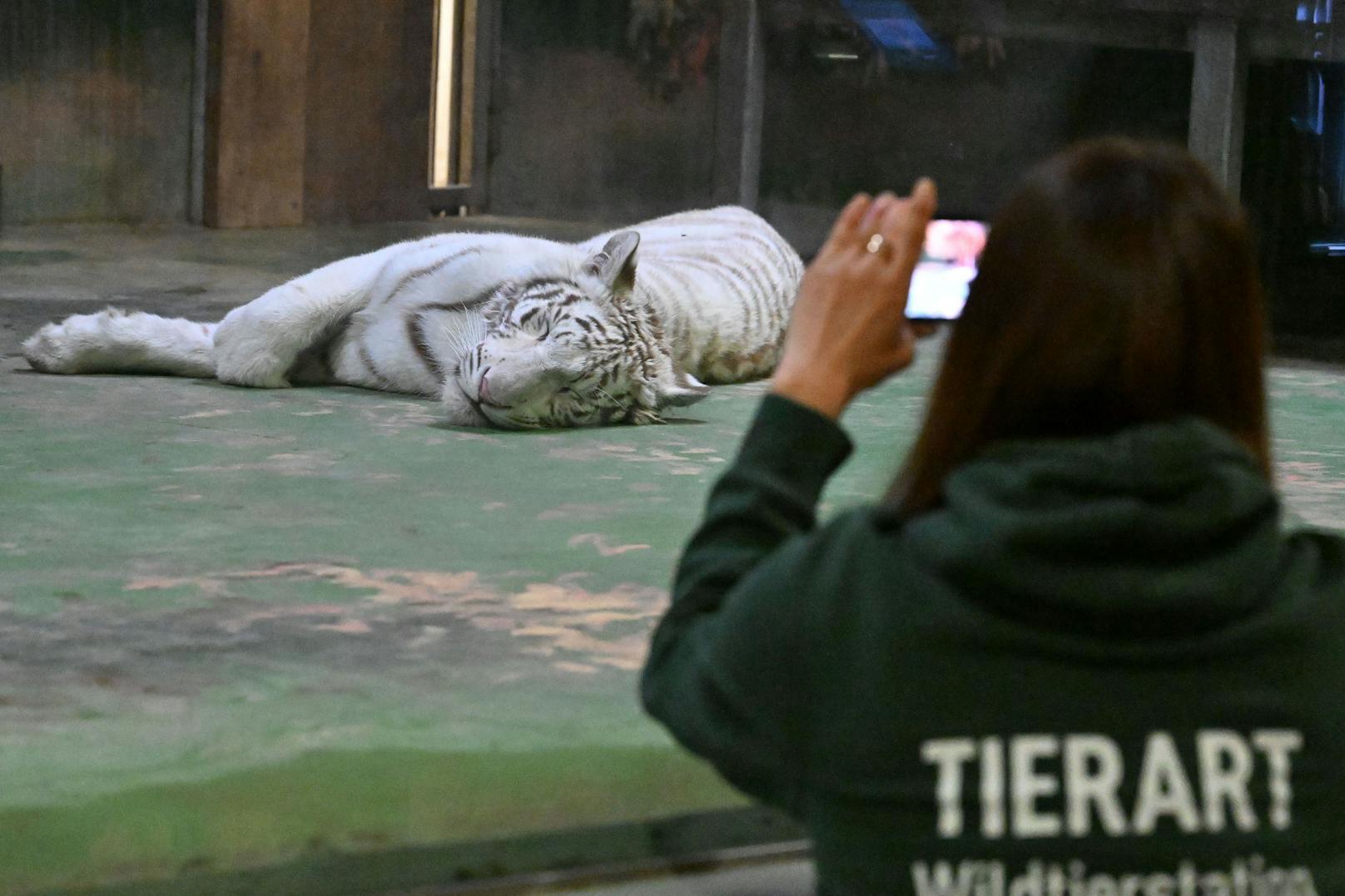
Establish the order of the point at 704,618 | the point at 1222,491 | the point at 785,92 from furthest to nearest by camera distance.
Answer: the point at 785,92
the point at 704,618
the point at 1222,491

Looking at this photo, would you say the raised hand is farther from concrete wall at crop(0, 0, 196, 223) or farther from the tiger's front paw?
concrete wall at crop(0, 0, 196, 223)

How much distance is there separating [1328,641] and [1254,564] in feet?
0.34

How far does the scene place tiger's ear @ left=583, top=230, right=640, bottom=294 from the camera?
171 inches

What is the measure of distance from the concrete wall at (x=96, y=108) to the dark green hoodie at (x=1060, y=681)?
25.3 feet

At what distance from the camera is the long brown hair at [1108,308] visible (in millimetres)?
1095

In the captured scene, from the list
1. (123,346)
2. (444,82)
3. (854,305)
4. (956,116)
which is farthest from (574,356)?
(444,82)

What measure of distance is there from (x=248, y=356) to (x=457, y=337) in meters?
0.56

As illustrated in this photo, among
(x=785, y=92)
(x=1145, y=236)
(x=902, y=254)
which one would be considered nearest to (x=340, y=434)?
(x=902, y=254)

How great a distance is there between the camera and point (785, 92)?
7.89 meters

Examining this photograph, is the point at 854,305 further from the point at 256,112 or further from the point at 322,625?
the point at 256,112

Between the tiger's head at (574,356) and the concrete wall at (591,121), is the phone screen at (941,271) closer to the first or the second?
the tiger's head at (574,356)

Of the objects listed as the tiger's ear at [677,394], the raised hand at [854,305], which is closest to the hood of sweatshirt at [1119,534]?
the raised hand at [854,305]

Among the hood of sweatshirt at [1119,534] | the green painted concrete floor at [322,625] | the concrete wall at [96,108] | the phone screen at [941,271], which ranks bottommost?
the green painted concrete floor at [322,625]

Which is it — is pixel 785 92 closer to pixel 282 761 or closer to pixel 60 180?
pixel 60 180
